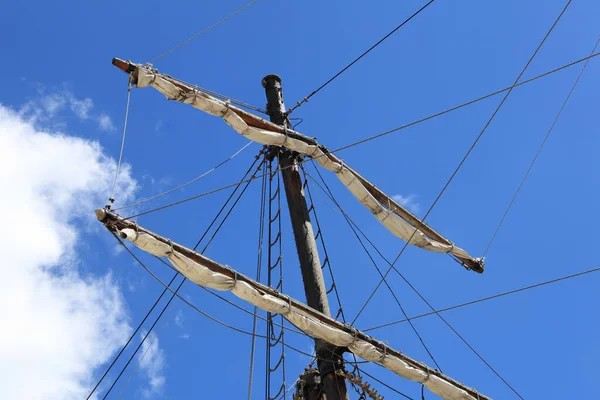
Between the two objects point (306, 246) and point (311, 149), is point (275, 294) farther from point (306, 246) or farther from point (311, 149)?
point (311, 149)

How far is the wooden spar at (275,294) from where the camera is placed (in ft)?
35.2

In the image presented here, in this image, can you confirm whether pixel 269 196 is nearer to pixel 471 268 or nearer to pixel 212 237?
pixel 212 237

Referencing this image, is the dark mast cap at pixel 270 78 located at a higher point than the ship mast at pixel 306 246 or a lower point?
higher

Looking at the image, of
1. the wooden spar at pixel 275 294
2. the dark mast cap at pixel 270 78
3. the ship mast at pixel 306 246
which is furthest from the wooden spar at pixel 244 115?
the wooden spar at pixel 275 294

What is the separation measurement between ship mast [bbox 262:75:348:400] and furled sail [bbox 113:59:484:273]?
18.2 inches

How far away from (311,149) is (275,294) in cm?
426

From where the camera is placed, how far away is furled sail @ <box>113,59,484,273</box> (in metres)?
13.7

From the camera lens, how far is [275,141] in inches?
580

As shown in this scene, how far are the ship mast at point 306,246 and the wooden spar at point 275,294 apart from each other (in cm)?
48

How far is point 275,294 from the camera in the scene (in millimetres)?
11805

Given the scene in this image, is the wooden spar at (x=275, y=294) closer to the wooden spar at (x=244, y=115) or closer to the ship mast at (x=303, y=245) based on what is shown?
the ship mast at (x=303, y=245)

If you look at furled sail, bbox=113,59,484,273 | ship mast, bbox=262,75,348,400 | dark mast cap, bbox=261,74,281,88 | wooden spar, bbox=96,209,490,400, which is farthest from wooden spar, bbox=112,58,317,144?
wooden spar, bbox=96,209,490,400

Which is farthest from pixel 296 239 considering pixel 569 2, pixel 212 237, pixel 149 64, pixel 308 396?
pixel 569 2

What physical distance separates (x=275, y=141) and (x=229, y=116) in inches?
43.5
